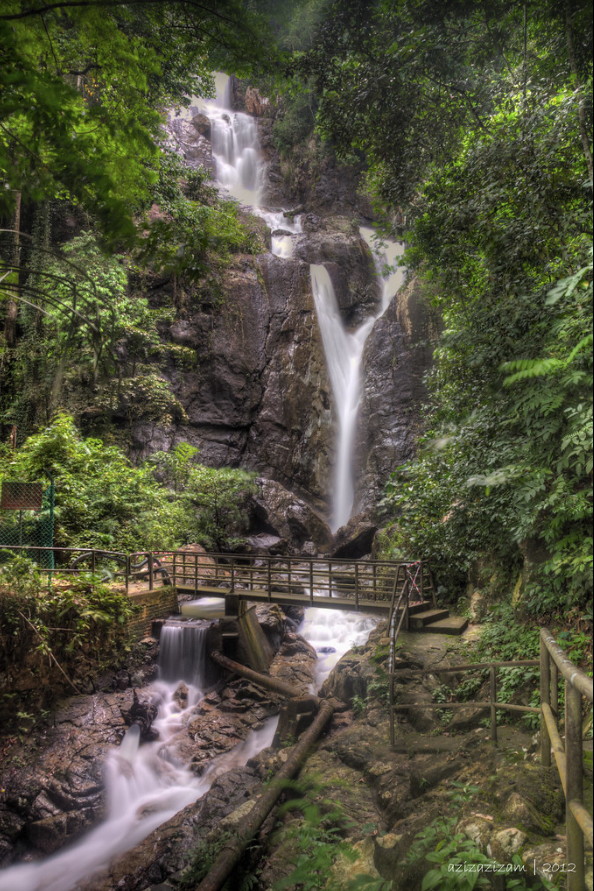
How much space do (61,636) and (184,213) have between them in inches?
362

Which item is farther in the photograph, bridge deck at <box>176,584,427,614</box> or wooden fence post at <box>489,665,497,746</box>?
bridge deck at <box>176,584,427,614</box>

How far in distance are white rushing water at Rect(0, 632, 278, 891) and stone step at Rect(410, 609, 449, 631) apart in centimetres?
309

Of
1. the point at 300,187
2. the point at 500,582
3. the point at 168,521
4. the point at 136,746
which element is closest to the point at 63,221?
the point at 168,521

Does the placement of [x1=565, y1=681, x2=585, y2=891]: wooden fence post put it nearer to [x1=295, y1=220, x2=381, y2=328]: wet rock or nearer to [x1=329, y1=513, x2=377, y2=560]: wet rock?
[x1=329, y1=513, x2=377, y2=560]: wet rock

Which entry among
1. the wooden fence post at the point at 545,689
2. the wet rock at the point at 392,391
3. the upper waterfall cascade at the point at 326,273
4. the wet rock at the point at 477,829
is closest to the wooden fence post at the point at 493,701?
the wooden fence post at the point at 545,689

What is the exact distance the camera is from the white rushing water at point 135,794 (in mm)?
5605

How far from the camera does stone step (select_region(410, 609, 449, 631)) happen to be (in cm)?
856

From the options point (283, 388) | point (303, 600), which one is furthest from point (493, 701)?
point (283, 388)

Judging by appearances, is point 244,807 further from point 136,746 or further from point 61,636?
point 61,636

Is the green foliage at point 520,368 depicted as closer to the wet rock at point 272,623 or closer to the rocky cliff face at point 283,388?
the wet rock at point 272,623

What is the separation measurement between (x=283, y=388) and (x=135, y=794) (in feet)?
54.1

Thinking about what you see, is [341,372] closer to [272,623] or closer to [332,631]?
[332,631]

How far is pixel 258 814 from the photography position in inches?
200

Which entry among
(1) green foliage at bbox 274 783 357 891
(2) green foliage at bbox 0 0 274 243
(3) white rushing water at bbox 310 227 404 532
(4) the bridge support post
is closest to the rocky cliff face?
(3) white rushing water at bbox 310 227 404 532
